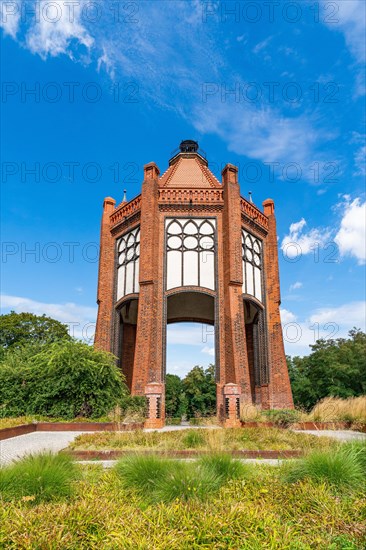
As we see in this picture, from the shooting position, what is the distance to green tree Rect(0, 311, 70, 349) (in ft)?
121

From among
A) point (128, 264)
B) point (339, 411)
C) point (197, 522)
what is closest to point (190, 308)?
point (128, 264)

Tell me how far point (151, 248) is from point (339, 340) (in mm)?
25930

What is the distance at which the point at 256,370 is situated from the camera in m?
21.2

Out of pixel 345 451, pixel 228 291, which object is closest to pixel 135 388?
pixel 228 291

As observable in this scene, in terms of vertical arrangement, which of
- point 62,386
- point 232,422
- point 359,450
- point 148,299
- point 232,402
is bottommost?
point 232,422

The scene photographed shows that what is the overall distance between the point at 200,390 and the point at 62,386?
3821 centimetres

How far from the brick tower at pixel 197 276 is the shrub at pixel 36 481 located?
11456mm

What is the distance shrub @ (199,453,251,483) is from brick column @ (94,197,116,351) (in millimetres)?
14745

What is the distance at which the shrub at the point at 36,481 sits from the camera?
4.62 meters

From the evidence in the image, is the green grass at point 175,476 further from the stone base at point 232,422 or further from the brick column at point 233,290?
the brick column at point 233,290

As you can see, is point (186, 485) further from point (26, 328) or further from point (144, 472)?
point (26, 328)

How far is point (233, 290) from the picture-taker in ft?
61.1

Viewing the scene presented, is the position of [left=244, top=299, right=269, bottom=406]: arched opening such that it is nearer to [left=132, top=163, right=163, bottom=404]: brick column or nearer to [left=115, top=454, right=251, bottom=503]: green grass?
[left=132, top=163, right=163, bottom=404]: brick column

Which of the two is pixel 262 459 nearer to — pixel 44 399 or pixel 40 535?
pixel 40 535
